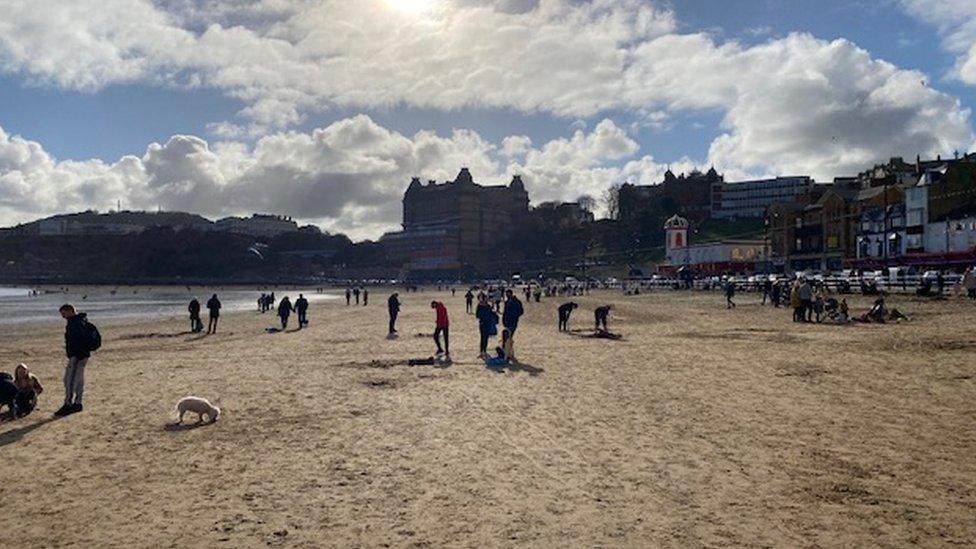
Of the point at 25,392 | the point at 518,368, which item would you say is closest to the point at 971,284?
the point at 518,368

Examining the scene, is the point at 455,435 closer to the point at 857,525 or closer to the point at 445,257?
the point at 857,525

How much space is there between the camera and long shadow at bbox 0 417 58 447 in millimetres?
10057

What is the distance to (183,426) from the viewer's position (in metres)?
10.9

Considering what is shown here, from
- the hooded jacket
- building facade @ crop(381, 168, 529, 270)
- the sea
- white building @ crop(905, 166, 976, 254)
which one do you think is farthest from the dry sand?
building facade @ crop(381, 168, 529, 270)

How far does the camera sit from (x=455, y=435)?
10.0 metres

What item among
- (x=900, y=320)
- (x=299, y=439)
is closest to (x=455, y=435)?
(x=299, y=439)

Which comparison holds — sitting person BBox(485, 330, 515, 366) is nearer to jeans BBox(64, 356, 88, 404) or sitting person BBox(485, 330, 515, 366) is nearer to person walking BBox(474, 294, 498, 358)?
person walking BBox(474, 294, 498, 358)

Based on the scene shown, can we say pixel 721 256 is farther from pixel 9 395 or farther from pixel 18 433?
pixel 18 433

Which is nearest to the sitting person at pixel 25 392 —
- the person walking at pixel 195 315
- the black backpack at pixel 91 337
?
the black backpack at pixel 91 337

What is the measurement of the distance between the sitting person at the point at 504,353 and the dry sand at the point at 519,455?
0.59 m

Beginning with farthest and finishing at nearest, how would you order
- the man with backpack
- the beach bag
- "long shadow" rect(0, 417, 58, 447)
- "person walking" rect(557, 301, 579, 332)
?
"person walking" rect(557, 301, 579, 332) < the beach bag < the man with backpack < "long shadow" rect(0, 417, 58, 447)

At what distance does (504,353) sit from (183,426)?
8907 millimetres

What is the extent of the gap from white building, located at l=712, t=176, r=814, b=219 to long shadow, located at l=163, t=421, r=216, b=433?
140 meters

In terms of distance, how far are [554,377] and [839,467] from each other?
7.93 m
